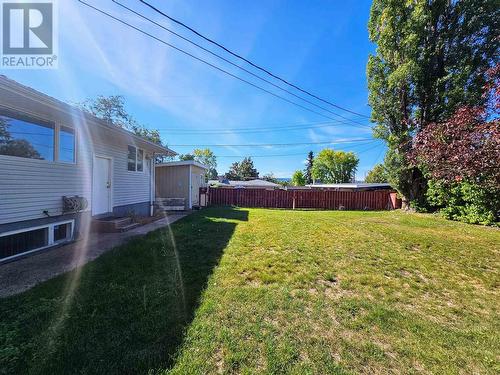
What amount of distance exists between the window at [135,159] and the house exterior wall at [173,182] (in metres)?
3.81

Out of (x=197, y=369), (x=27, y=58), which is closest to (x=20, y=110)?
(x=27, y=58)

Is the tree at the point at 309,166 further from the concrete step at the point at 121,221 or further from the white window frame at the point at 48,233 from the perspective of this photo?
the white window frame at the point at 48,233

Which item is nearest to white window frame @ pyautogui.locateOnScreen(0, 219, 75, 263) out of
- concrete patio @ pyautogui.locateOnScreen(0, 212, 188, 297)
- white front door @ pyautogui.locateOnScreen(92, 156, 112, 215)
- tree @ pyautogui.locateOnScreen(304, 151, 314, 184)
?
concrete patio @ pyautogui.locateOnScreen(0, 212, 188, 297)

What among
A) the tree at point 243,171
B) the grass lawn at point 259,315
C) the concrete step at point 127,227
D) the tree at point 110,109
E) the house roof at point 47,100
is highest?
the tree at point 110,109

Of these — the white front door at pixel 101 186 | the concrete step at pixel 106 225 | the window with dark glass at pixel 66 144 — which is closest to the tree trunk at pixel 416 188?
the concrete step at pixel 106 225

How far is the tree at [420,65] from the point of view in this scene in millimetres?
10922

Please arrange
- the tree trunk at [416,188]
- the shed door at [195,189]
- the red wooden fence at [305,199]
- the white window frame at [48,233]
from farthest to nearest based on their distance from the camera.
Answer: the red wooden fence at [305,199]
the shed door at [195,189]
the tree trunk at [416,188]
the white window frame at [48,233]

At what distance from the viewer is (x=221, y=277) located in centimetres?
359

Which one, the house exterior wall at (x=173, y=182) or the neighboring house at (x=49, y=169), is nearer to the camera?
the neighboring house at (x=49, y=169)

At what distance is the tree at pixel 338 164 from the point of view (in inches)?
1870

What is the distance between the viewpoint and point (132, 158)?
855cm

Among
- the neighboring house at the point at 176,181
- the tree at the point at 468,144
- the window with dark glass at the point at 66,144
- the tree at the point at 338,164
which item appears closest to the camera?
the tree at the point at 468,144

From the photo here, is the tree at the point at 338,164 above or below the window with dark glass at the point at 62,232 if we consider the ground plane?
above

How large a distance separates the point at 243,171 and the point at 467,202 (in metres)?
46.5
